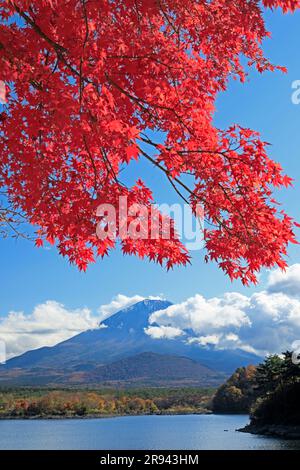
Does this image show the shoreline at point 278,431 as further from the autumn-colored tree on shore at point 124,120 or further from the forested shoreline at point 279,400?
the autumn-colored tree on shore at point 124,120

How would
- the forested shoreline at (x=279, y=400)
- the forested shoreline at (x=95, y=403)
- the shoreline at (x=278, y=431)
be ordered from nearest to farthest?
the shoreline at (x=278, y=431), the forested shoreline at (x=279, y=400), the forested shoreline at (x=95, y=403)

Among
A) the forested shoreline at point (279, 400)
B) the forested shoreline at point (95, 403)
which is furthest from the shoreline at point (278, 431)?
the forested shoreline at point (95, 403)

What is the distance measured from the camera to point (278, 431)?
6122 centimetres

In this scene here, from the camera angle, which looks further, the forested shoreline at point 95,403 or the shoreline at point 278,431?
the forested shoreline at point 95,403

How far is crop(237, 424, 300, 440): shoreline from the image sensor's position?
191 feet

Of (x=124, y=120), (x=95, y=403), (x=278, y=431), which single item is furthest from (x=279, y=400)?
Answer: (x=95, y=403)

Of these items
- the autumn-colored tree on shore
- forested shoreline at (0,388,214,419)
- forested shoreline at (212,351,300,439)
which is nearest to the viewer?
the autumn-colored tree on shore

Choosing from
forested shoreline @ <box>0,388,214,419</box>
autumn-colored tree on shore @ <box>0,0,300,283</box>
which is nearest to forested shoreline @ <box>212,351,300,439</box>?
autumn-colored tree on shore @ <box>0,0,300,283</box>

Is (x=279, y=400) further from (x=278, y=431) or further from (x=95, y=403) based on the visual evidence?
(x=95, y=403)

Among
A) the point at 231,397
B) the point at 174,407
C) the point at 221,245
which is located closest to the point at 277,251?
the point at 221,245

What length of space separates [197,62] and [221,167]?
2.05 meters

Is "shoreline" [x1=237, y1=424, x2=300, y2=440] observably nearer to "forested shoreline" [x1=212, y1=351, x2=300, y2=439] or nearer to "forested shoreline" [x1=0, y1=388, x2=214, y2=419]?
"forested shoreline" [x1=212, y1=351, x2=300, y2=439]

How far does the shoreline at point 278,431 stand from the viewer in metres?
58.1
